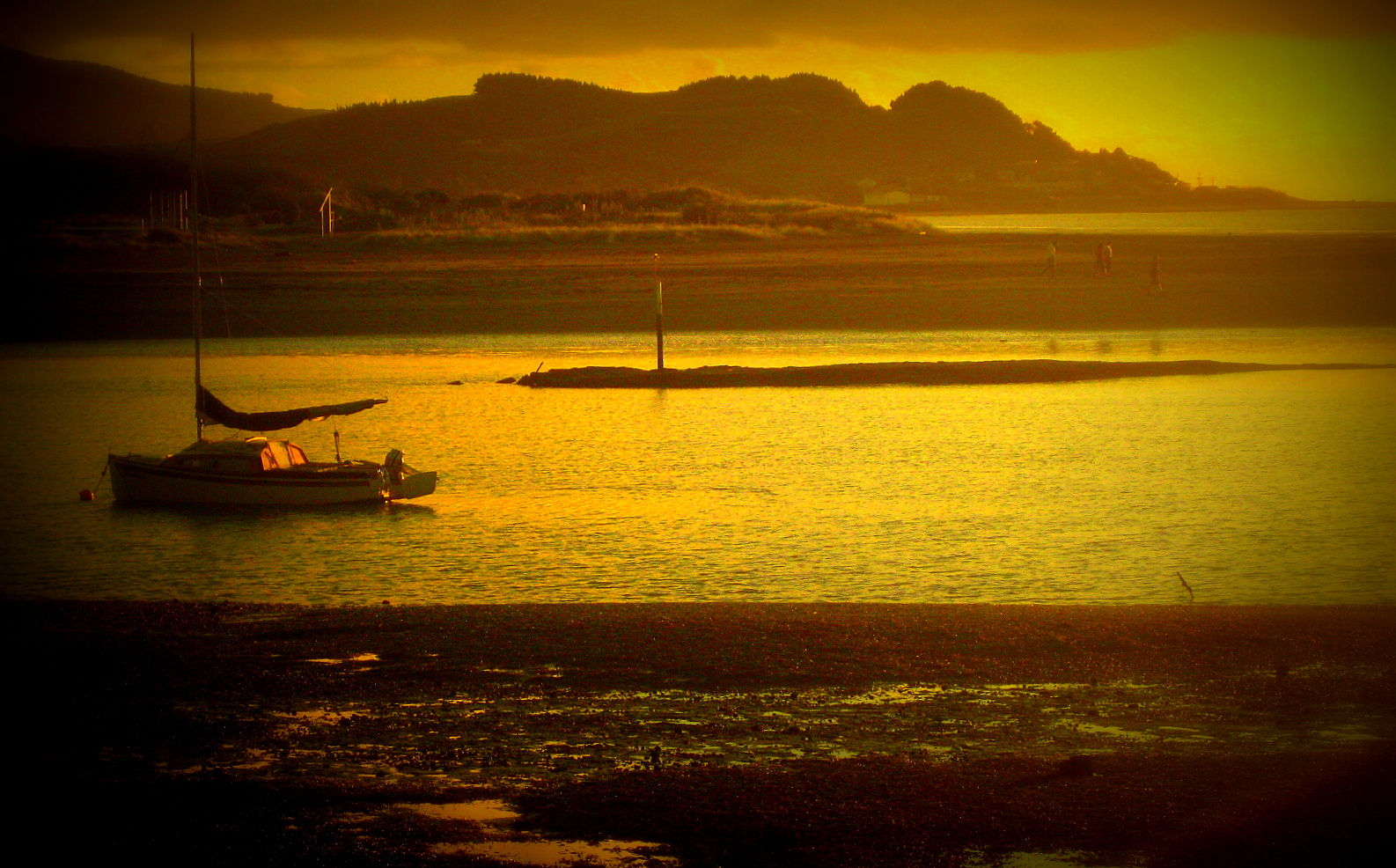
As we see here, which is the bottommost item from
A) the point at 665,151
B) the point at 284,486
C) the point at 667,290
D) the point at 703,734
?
the point at 703,734

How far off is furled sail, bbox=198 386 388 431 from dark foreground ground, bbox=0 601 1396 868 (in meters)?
9.39

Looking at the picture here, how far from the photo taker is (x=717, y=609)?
12.1 meters

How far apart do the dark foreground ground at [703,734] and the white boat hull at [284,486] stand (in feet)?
21.8

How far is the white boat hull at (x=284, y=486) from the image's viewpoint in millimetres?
18969

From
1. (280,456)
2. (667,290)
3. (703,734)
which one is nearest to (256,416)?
(280,456)

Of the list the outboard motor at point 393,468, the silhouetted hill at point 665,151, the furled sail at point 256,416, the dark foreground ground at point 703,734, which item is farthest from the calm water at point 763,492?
the silhouetted hill at point 665,151

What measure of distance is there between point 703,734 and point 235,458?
40.9 feet

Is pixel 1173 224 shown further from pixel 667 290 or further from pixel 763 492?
pixel 763 492

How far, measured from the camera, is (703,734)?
877 cm

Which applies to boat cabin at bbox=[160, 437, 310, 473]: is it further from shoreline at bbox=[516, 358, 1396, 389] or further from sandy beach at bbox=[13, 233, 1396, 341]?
sandy beach at bbox=[13, 233, 1396, 341]

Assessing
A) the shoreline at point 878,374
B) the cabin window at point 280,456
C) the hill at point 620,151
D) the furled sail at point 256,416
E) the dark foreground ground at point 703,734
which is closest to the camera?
the dark foreground ground at point 703,734

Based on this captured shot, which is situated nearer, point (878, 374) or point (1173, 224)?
point (878, 374)

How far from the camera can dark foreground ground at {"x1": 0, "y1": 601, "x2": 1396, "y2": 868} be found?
7062 millimetres

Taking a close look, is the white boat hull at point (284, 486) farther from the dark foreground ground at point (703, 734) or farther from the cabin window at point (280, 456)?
the dark foreground ground at point (703, 734)
